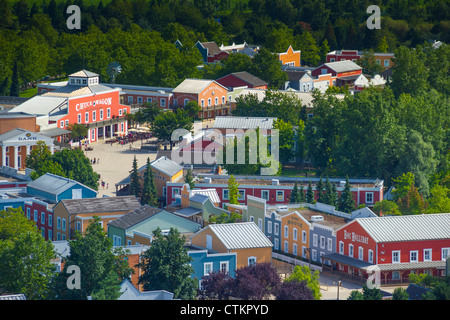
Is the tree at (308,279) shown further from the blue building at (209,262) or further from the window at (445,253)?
the window at (445,253)

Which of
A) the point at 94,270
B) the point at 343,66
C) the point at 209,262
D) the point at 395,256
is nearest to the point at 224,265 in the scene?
the point at 209,262

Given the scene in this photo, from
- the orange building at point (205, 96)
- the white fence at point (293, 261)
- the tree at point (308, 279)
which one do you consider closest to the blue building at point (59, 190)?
the white fence at point (293, 261)

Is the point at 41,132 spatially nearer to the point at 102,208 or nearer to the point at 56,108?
the point at 56,108

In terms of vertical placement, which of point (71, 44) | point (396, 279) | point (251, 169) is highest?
point (71, 44)

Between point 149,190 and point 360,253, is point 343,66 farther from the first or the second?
point 360,253

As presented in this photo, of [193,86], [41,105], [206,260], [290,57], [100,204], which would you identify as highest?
[290,57]

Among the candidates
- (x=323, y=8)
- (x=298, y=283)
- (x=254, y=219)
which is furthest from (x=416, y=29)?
(x=298, y=283)
